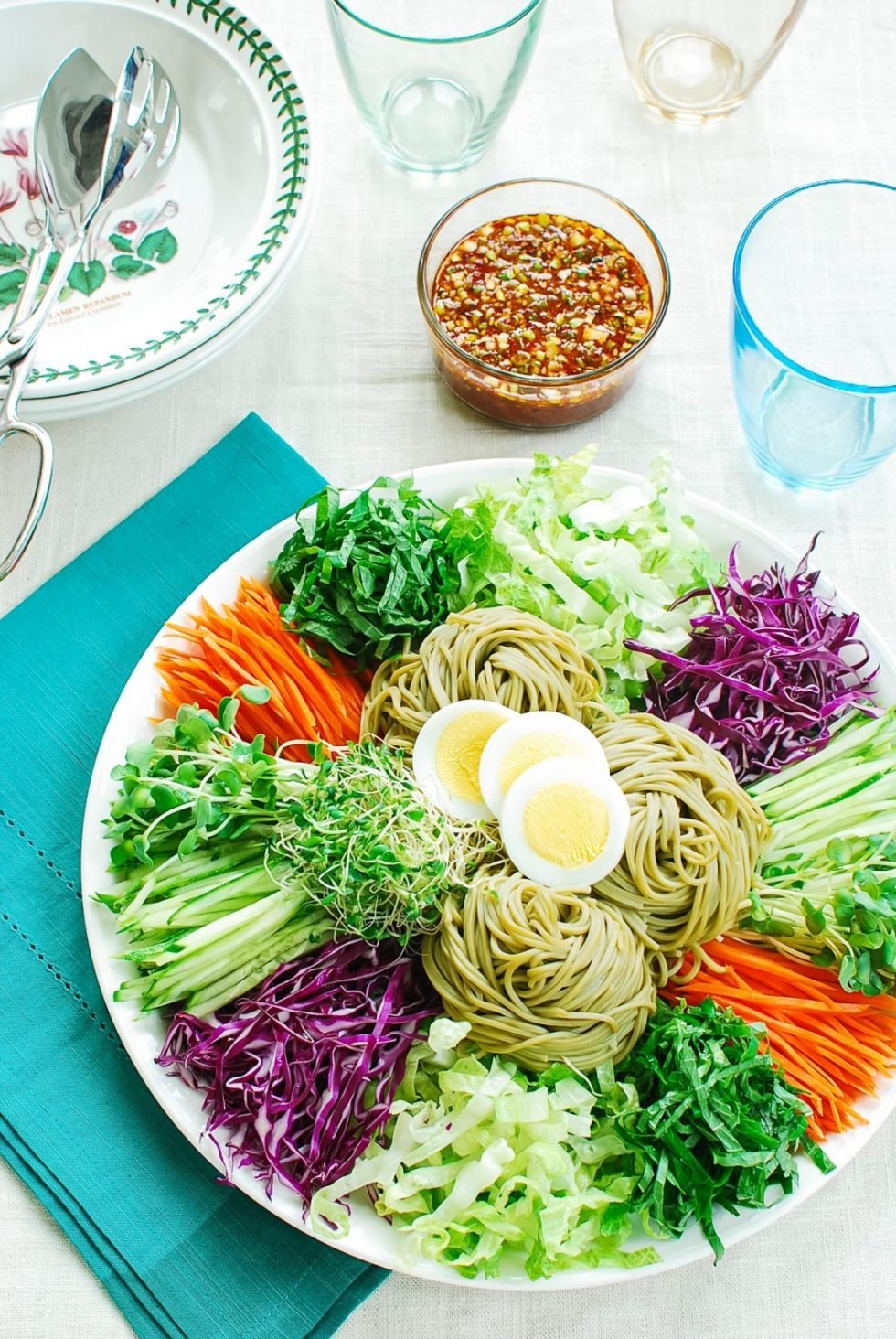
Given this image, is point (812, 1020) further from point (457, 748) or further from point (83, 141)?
point (83, 141)

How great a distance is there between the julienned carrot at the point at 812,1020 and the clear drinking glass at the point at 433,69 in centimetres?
186

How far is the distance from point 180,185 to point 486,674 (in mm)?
1395

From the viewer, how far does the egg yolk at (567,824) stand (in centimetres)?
192

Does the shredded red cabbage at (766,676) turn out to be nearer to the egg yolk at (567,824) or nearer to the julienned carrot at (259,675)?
the egg yolk at (567,824)

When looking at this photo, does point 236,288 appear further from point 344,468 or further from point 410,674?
point 410,674

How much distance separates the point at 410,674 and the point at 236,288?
903 mm

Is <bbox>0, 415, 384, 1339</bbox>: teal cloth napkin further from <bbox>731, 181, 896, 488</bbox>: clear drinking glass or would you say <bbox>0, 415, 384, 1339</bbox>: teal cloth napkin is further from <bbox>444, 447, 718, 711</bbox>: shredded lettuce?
<bbox>731, 181, 896, 488</bbox>: clear drinking glass

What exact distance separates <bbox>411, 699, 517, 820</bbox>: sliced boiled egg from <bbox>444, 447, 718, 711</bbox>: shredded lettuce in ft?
0.90

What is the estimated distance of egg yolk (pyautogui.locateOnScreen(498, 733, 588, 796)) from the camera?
198 cm

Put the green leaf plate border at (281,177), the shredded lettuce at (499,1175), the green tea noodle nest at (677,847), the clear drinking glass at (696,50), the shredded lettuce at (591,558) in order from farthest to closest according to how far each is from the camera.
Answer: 1. the clear drinking glass at (696,50)
2. the green leaf plate border at (281,177)
3. the shredded lettuce at (591,558)
4. the green tea noodle nest at (677,847)
5. the shredded lettuce at (499,1175)

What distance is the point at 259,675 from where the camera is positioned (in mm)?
2150

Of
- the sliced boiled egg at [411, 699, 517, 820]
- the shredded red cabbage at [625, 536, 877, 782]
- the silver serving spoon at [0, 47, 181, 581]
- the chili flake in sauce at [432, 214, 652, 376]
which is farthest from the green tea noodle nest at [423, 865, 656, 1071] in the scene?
the silver serving spoon at [0, 47, 181, 581]

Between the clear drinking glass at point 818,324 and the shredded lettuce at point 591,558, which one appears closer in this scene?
the shredded lettuce at point 591,558

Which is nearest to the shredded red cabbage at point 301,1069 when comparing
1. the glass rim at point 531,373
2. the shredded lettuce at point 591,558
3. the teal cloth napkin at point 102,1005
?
the teal cloth napkin at point 102,1005
